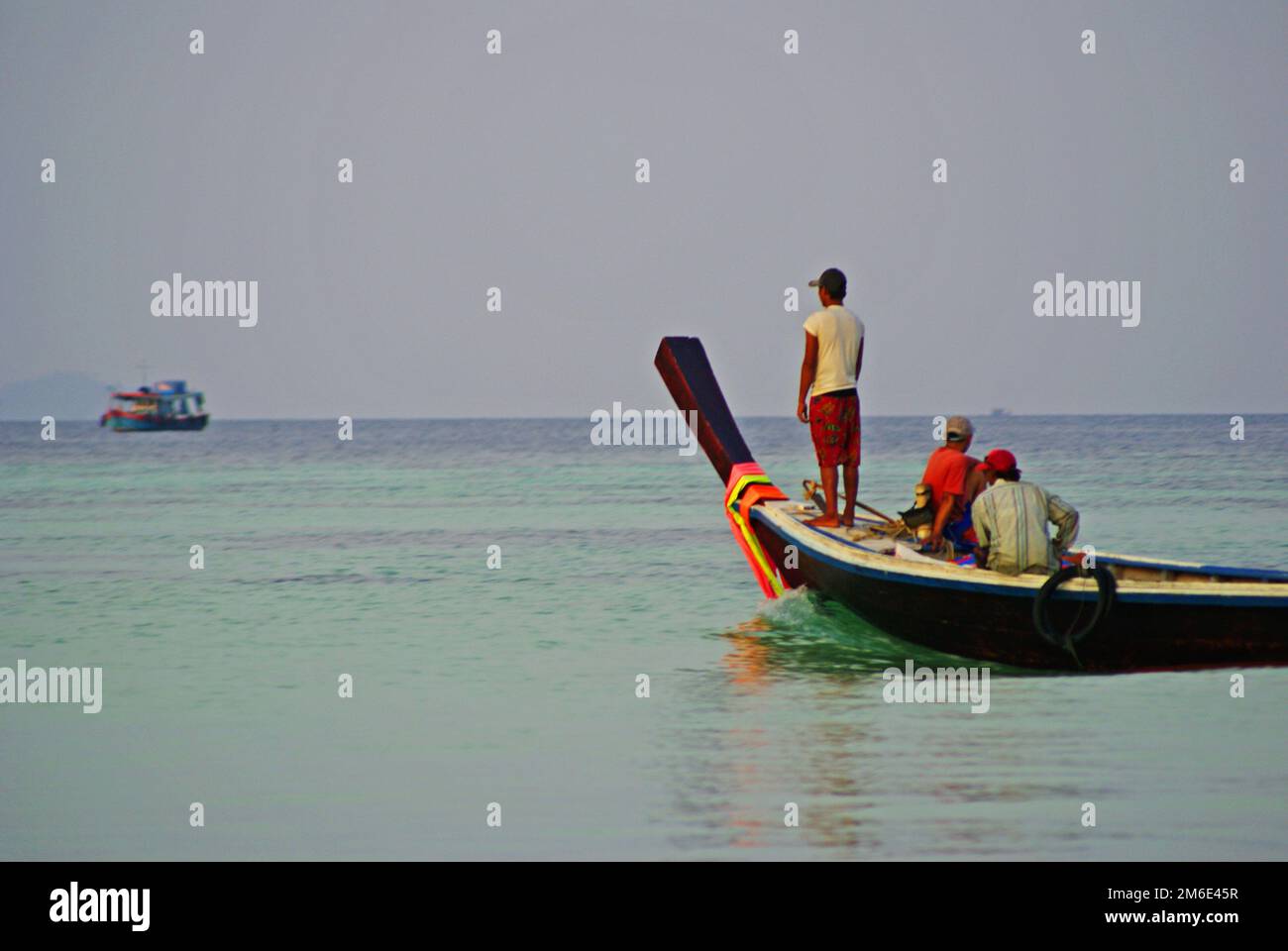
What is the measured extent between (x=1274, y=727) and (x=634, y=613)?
7192 mm

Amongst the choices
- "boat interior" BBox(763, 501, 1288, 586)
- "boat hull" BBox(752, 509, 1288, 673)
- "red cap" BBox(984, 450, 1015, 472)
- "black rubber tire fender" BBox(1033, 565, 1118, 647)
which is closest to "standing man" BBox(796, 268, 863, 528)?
"boat interior" BBox(763, 501, 1288, 586)

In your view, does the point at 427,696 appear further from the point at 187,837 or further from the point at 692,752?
the point at 187,837

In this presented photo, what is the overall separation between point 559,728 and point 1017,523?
10.5 feet

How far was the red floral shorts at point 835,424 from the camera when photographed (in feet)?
39.2

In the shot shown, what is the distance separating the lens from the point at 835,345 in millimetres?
11812

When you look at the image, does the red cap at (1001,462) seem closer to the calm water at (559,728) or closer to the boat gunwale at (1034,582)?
the boat gunwale at (1034,582)

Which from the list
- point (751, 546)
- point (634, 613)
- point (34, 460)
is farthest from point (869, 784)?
point (34, 460)

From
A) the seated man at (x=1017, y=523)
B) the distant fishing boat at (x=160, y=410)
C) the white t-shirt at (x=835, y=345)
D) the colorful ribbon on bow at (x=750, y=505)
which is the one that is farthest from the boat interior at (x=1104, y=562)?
the distant fishing boat at (x=160, y=410)

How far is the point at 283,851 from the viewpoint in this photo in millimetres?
8047

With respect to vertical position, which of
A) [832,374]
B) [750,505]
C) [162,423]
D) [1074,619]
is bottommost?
[1074,619]

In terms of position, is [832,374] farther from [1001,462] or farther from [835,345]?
[1001,462]

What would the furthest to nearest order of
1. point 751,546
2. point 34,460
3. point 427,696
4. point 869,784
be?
point 34,460
point 751,546
point 427,696
point 869,784

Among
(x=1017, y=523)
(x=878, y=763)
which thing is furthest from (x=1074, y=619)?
(x=878, y=763)

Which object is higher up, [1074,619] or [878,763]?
[1074,619]
